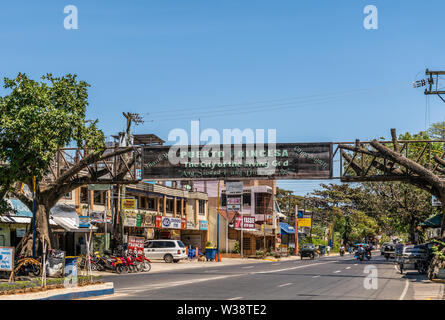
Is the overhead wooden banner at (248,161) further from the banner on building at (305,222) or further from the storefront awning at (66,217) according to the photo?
the banner on building at (305,222)

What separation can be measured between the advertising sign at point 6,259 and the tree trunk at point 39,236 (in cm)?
696

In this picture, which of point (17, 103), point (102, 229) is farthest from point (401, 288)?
point (102, 229)

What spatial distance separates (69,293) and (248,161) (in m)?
13.8

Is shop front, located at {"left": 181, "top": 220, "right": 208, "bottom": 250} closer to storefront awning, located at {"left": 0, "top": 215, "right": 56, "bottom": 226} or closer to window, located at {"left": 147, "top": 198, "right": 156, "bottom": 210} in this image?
window, located at {"left": 147, "top": 198, "right": 156, "bottom": 210}

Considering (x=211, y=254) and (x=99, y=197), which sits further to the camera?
(x=211, y=254)

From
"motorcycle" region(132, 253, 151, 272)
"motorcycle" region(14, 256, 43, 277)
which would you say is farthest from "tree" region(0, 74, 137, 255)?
"motorcycle" region(132, 253, 151, 272)

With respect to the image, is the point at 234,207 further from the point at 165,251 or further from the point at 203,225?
the point at 165,251

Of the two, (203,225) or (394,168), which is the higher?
(394,168)

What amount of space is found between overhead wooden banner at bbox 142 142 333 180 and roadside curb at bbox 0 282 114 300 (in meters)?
10.9

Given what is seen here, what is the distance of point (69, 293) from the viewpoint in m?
16.7

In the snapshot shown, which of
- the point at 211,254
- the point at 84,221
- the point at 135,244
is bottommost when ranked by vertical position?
the point at 211,254

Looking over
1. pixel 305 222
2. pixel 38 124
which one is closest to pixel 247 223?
pixel 305 222
